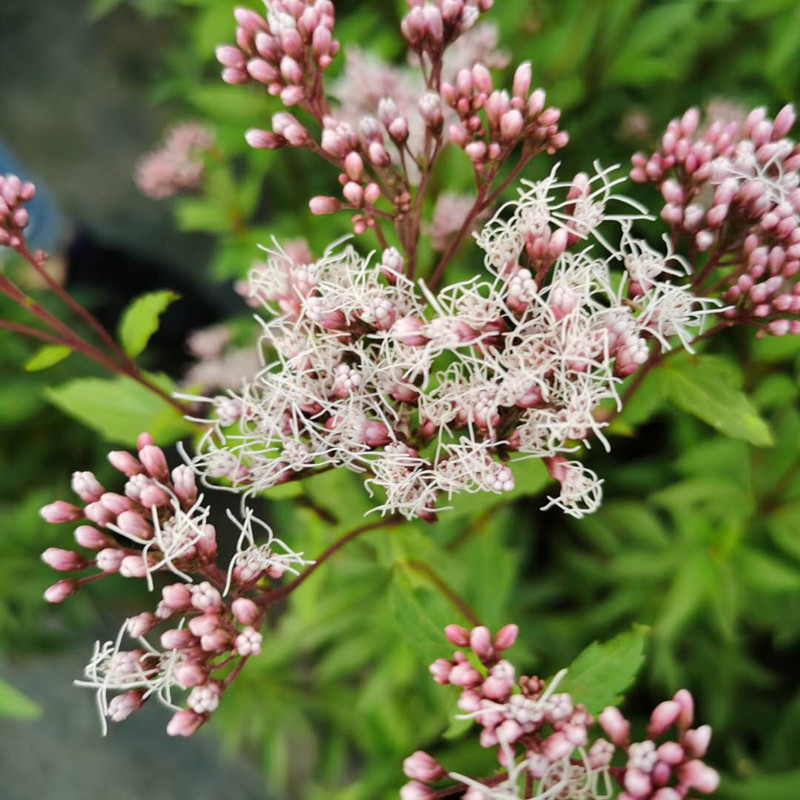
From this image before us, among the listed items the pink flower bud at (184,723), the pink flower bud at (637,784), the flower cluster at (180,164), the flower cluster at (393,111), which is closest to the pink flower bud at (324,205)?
the flower cluster at (393,111)

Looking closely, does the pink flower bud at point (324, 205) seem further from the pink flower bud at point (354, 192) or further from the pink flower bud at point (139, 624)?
the pink flower bud at point (139, 624)

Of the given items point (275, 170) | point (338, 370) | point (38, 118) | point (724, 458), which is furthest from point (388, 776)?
point (38, 118)

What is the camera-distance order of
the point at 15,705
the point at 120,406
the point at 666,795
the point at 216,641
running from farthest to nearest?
the point at 15,705 → the point at 120,406 → the point at 216,641 → the point at 666,795

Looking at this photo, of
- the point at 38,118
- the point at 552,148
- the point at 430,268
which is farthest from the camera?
the point at 38,118

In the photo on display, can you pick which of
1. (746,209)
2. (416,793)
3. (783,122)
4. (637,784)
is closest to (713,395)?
(746,209)

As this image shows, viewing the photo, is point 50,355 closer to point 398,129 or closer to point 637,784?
point 398,129

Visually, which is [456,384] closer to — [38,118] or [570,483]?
[570,483]

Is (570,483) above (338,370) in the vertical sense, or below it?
below

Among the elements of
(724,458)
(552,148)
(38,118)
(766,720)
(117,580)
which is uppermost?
(552,148)
